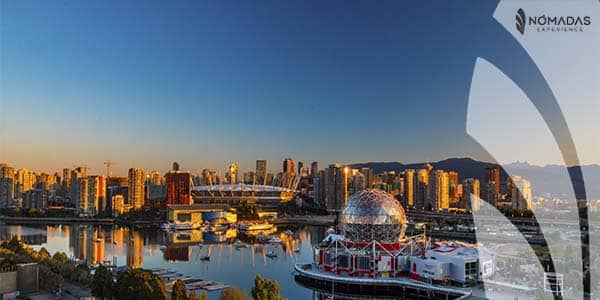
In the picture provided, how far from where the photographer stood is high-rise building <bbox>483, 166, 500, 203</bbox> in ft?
72.3

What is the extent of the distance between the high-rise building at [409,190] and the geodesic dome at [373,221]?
17446 millimetres

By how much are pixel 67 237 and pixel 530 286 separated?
1281 cm

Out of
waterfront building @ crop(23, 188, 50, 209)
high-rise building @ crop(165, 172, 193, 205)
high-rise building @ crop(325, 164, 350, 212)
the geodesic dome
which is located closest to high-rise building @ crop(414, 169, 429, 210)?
high-rise building @ crop(325, 164, 350, 212)

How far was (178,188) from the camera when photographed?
914 inches

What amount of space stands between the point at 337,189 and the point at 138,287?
19925 millimetres

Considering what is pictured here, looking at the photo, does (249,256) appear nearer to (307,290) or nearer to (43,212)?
(307,290)

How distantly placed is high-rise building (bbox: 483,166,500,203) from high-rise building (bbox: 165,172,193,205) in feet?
44.9

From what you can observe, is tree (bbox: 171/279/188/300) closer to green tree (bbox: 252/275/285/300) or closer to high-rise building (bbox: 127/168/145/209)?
green tree (bbox: 252/275/285/300)

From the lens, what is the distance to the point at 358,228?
8.00 meters

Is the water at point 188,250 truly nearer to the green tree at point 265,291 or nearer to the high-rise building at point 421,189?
the green tree at point 265,291

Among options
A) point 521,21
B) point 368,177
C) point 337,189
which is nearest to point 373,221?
point 521,21

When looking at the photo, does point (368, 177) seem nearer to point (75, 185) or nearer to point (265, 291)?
point (75, 185)

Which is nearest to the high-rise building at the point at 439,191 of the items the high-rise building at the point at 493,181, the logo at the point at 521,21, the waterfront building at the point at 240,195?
the high-rise building at the point at 493,181

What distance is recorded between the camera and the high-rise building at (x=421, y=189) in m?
24.8
